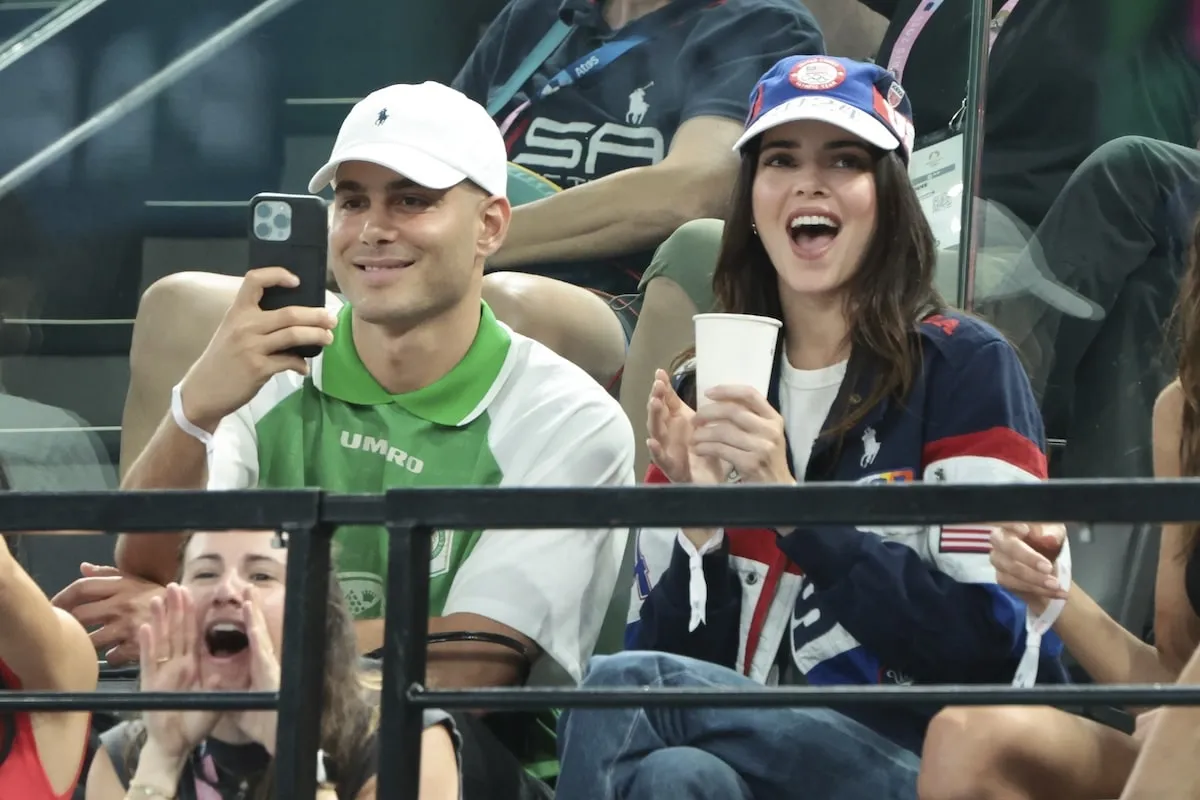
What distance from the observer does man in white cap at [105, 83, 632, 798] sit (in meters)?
1.73

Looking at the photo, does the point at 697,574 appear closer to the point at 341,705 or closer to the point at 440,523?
the point at 341,705

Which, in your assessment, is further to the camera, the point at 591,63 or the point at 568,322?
the point at 591,63

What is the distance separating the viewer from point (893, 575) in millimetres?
1493

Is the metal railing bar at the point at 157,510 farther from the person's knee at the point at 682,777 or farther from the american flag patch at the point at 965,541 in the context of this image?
the american flag patch at the point at 965,541

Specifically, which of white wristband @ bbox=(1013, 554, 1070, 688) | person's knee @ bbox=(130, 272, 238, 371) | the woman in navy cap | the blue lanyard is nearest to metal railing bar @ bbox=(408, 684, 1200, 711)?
the woman in navy cap

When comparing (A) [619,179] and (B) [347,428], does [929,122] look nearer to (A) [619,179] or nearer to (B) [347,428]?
(A) [619,179]

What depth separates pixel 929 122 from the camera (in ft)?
7.90

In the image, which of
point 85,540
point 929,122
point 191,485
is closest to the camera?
point 191,485

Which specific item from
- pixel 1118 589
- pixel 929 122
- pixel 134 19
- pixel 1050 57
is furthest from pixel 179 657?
pixel 134 19

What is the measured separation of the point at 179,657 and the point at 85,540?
930 mm

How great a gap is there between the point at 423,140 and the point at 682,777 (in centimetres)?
89

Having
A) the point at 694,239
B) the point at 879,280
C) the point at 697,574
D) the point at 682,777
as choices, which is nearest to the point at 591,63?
the point at 694,239

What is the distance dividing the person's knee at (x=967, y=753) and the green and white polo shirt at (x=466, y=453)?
491 millimetres

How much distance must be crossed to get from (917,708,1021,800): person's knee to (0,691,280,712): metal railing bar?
1.91ft
